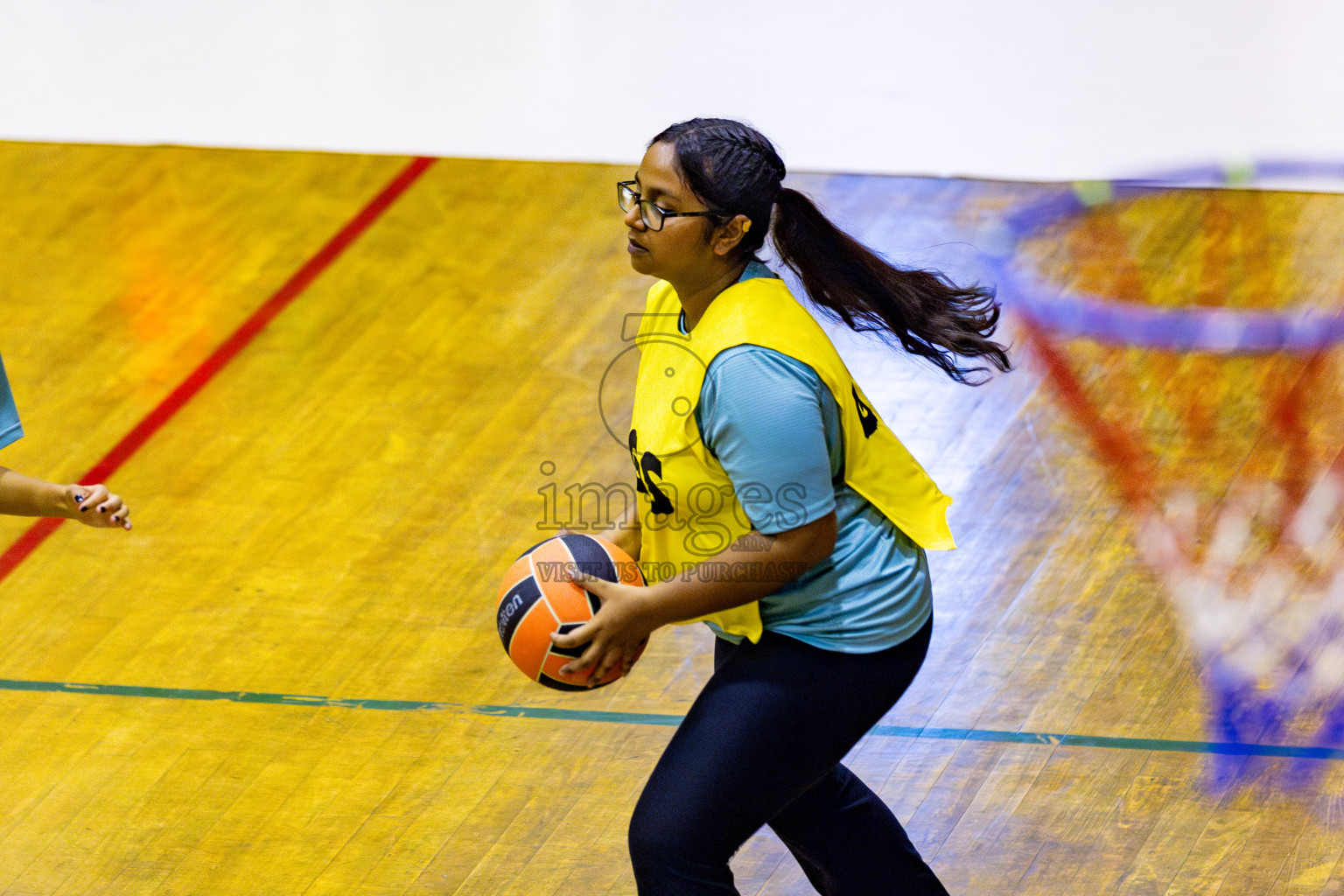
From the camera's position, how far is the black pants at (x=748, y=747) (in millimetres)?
2520

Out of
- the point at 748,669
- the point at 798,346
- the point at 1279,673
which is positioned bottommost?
the point at 1279,673

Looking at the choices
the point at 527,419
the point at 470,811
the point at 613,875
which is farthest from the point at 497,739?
the point at 527,419

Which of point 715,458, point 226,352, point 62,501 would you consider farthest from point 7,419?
point 226,352

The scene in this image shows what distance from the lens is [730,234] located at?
2.64 m

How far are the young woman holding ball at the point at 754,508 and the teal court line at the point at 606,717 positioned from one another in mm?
1023

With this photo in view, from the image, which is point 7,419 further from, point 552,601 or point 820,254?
point 820,254

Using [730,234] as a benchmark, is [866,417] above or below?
below

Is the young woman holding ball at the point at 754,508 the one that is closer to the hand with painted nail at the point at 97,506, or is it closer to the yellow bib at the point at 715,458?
the yellow bib at the point at 715,458

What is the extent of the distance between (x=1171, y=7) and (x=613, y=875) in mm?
6227

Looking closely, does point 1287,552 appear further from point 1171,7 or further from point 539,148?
point 1171,7

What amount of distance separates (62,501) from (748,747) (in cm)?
137

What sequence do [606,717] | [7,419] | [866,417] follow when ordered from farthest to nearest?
[606,717] < [7,419] < [866,417]

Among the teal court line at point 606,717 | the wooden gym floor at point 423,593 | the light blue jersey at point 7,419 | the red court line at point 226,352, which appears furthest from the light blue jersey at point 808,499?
the red court line at point 226,352

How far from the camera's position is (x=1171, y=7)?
8078mm
